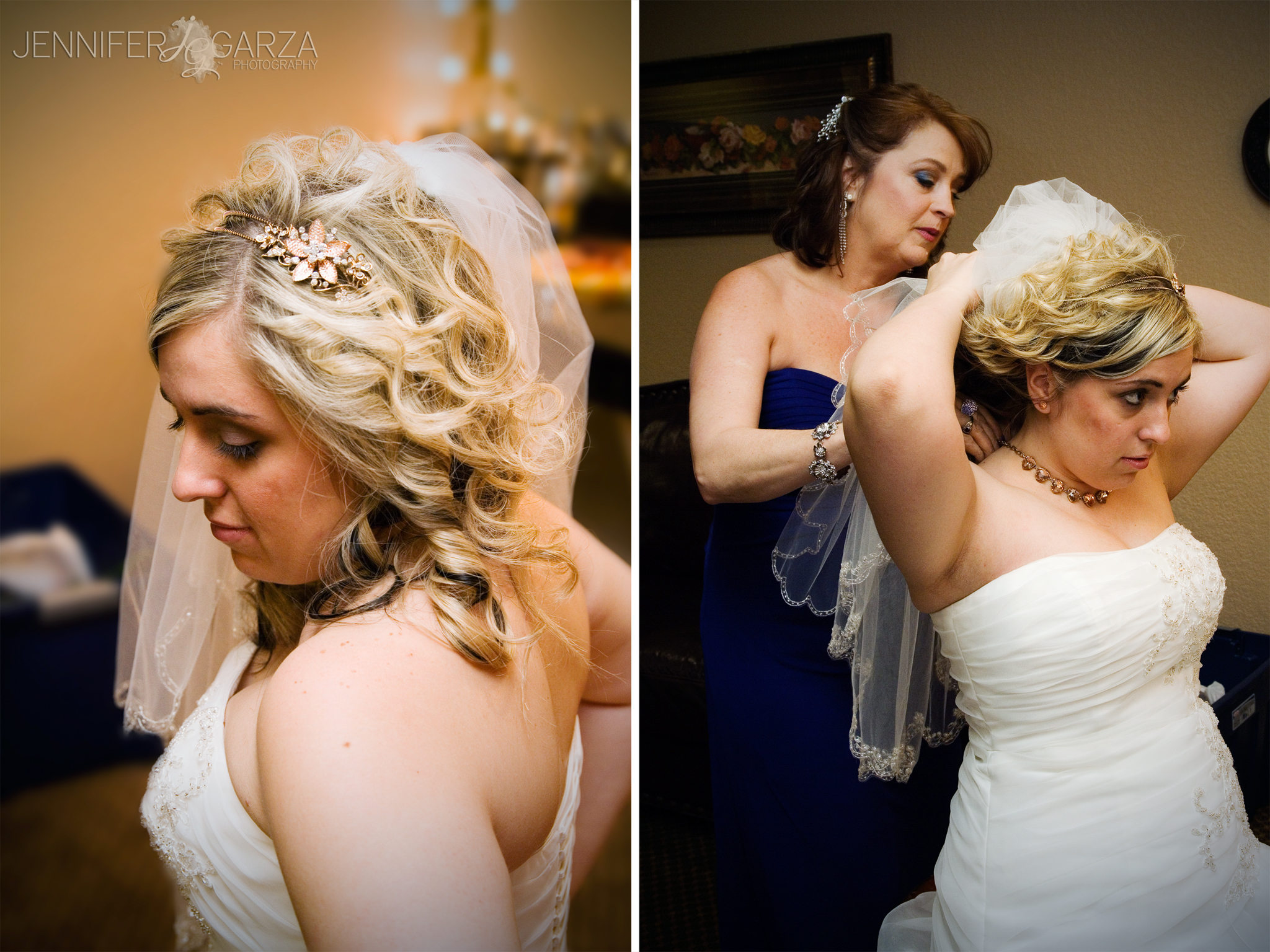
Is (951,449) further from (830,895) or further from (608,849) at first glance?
(608,849)

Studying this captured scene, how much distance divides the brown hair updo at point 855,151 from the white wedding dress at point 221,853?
39.5 inches

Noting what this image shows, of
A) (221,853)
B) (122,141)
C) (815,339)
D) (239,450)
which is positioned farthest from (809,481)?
(122,141)

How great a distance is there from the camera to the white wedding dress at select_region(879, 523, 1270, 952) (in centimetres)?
96

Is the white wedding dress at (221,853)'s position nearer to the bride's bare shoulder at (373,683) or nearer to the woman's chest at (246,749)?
the woman's chest at (246,749)

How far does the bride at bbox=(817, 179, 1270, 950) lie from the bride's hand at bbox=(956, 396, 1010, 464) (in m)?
0.07

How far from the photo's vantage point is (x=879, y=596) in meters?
1.16

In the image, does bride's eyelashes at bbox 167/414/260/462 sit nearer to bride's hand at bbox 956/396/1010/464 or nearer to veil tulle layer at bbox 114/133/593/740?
veil tulle layer at bbox 114/133/593/740

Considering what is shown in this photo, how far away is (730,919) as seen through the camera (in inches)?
60.4

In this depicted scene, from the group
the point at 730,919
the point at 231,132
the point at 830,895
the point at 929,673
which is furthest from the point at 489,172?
the point at 730,919

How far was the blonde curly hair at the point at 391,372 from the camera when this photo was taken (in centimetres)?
78

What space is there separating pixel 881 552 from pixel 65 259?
1.25 m

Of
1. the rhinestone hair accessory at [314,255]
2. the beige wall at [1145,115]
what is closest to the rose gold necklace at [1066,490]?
the beige wall at [1145,115]

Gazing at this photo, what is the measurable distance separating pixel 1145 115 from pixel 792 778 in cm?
123

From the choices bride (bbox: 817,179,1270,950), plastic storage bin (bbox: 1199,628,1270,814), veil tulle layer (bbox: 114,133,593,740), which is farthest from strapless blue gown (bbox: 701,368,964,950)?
plastic storage bin (bbox: 1199,628,1270,814)
